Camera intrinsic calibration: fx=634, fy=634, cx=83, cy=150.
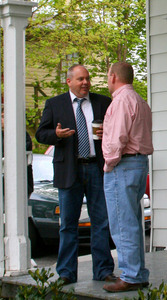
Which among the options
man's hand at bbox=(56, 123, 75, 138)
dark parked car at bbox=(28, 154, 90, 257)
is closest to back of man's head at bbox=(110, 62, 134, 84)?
man's hand at bbox=(56, 123, 75, 138)

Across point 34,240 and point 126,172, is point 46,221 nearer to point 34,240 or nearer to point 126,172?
point 34,240

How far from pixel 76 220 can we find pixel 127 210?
77cm

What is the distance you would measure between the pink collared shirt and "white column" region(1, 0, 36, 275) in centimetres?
128

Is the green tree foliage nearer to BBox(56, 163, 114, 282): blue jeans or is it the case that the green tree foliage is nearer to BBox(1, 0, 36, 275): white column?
BBox(1, 0, 36, 275): white column

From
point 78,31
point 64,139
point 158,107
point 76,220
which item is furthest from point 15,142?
point 78,31

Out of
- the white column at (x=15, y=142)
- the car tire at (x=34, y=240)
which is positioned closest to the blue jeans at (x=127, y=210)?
the white column at (x=15, y=142)

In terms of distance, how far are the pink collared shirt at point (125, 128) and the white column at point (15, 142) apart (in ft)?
4.21

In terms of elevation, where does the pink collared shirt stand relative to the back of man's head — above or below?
below

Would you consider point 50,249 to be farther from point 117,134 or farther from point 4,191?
point 117,134

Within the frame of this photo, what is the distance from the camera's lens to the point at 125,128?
4844 mm

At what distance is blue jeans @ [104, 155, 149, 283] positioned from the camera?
16.2 feet

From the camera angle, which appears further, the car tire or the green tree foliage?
the green tree foliage

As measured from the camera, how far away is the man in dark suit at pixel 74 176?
5.50m

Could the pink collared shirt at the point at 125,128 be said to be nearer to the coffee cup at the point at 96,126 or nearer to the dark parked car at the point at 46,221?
the coffee cup at the point at 96,126
